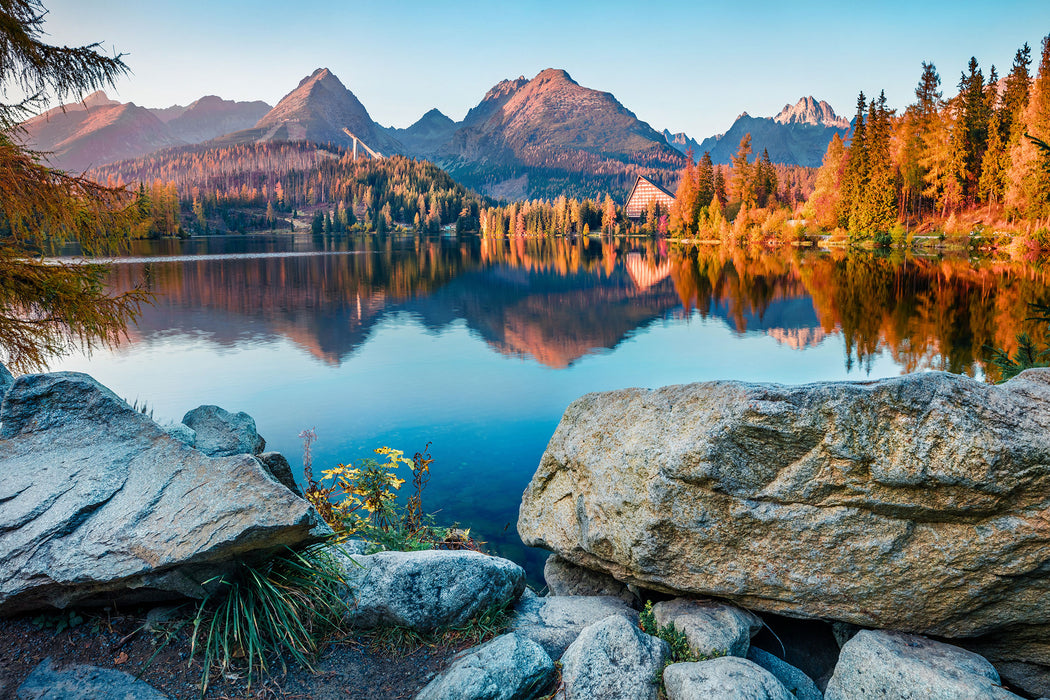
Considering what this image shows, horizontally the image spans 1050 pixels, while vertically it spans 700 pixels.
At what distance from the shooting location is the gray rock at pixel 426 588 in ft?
16.8

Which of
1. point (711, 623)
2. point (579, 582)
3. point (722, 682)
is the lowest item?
point (579, 582)

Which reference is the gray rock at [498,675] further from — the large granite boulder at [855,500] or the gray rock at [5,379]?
the gray rock at [5,379]

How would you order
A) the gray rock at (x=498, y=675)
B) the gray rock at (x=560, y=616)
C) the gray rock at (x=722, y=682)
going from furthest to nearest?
the gray rock at (x=560, y=616)
the gray rock at (x=498, y=675)
the gray rock at (x=722, y=682)

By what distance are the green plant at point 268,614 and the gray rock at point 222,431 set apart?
14.1 feet

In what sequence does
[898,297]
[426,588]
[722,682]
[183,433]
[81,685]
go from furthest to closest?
[898,297], [183,433], [426,588], [81,685], [722,682]

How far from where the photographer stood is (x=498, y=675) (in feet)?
14.3

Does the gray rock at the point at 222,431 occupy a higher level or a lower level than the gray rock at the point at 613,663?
higher

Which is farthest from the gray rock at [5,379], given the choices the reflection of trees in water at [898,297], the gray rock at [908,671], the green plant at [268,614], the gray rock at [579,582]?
the reflection of trees in water at [898,297]

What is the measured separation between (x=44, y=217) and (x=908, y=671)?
11.2m

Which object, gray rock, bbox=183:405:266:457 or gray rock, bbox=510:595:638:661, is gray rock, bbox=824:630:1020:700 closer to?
gray rock, bbox=510:595:638:661

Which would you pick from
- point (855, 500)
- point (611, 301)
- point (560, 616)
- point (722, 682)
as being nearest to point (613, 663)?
point (722, 682)

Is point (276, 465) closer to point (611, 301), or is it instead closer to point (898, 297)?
point (611, 301)

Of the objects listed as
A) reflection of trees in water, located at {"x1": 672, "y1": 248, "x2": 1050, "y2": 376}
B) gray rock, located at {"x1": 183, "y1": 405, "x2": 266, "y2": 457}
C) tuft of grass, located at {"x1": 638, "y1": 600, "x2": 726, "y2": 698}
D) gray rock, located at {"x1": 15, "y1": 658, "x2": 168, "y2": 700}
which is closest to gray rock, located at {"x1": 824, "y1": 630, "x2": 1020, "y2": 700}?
tuft of grass, located at {"x1": 638, "y1": 600, "x2": 726, "y2": 698}

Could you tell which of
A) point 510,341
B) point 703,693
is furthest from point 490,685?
point 510,341
